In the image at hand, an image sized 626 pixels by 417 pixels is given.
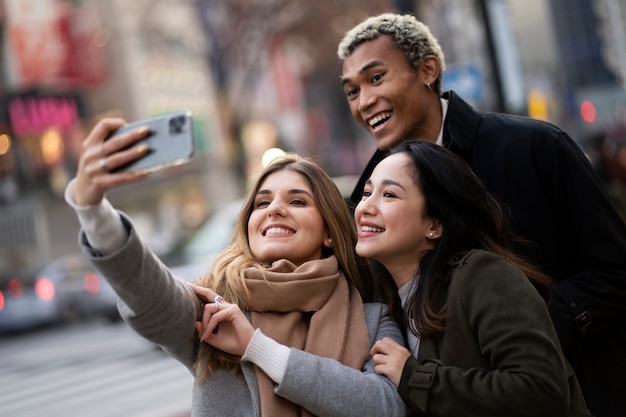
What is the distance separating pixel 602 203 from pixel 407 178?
75 cm

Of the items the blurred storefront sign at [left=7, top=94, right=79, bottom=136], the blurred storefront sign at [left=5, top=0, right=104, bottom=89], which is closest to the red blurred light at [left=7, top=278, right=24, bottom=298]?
the blurred storefront sign at [left=5, top=0, right=104, bottom=89]

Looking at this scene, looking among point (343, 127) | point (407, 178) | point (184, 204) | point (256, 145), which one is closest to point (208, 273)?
point (407, 178)

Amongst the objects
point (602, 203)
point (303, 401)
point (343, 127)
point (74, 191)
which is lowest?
point (343, 127)

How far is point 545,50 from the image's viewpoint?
26.8 meters

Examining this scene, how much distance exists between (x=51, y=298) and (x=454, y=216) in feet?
60.6

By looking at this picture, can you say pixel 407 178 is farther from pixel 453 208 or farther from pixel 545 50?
pixel 545 50

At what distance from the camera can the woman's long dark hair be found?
2.61 metres

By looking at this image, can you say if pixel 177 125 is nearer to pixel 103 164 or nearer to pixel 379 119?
pixel 103 164

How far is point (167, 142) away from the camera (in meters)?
2.02

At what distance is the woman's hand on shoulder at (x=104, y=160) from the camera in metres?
2.06

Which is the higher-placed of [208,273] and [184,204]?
[208,273]

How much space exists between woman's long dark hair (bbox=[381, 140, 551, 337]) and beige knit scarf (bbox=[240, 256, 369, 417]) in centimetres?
19

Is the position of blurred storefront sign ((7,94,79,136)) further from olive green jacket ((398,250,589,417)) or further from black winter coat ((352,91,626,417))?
olive green jacket ((398,250,589,417))

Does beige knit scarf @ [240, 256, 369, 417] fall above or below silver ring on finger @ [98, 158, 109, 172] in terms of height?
below
